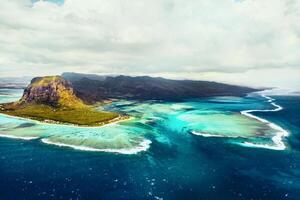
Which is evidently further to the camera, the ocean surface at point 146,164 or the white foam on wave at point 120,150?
the white foam on wave at point 120,150

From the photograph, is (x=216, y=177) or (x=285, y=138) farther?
(x=285, y=138)

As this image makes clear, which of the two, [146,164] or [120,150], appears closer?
[146,164]

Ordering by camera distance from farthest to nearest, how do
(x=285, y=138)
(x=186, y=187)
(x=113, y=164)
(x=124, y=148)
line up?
(x=285, y=138), (x=124, y=148), (x=113, y=164), (x=186, y=187)

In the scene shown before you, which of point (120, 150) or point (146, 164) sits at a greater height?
point (120, 150)

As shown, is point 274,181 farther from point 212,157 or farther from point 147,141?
point 147,141

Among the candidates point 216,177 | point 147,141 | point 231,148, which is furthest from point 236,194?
A: point 147,141

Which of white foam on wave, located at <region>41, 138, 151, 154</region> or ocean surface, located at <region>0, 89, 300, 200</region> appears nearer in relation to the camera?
ocean surface, located at <region>0, 89, 300, 200</region>

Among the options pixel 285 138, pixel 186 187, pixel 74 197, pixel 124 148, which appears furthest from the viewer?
pixel 285 138
